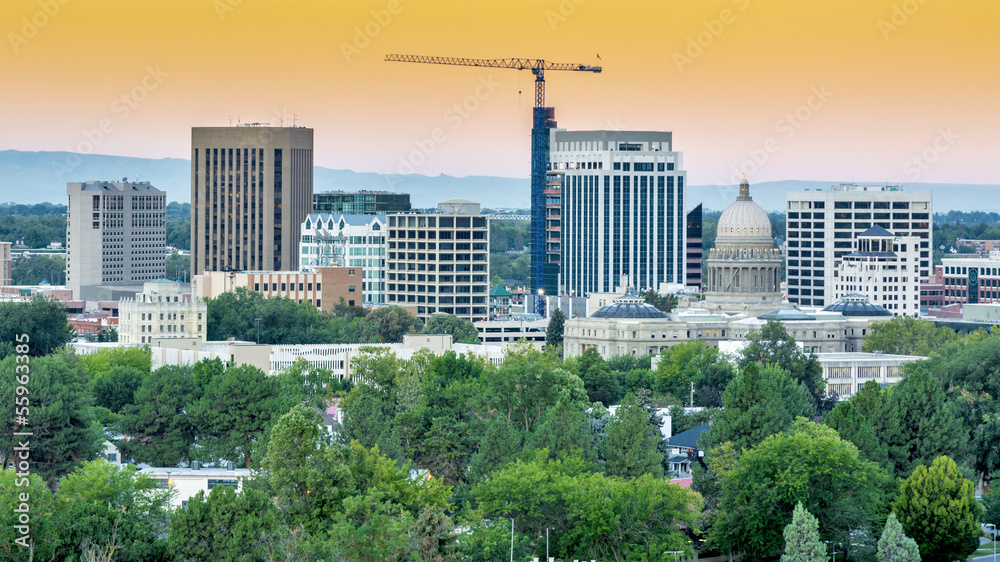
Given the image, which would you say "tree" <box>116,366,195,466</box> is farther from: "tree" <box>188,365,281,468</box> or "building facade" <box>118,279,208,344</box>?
"building facade" <box>118,279,208,344</box>

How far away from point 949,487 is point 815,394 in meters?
49.9

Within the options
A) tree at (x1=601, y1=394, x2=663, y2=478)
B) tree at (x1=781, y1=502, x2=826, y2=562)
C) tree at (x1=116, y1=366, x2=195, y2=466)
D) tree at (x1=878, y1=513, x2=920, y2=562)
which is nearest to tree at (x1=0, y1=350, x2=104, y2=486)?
tree at (x1=116, y1=366, x2=195, y2=466)

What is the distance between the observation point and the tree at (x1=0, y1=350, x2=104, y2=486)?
112600mm

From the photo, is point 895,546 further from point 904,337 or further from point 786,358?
point 904,337

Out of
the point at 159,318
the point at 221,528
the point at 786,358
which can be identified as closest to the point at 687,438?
the point at 786,358

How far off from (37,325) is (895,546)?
9737 cm

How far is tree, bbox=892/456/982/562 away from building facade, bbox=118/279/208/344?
89043 millimetres

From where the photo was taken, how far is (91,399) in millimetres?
122375

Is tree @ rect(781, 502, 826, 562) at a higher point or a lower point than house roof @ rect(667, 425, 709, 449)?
lower

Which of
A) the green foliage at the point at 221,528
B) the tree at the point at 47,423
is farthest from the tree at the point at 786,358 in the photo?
the green foliage at the point at 221,528

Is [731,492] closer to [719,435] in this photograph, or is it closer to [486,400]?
[719,435]

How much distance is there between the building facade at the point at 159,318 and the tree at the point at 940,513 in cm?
8904

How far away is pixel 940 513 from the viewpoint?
101 meters

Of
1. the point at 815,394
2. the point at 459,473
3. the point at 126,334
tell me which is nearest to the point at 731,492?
the point at 459,473
